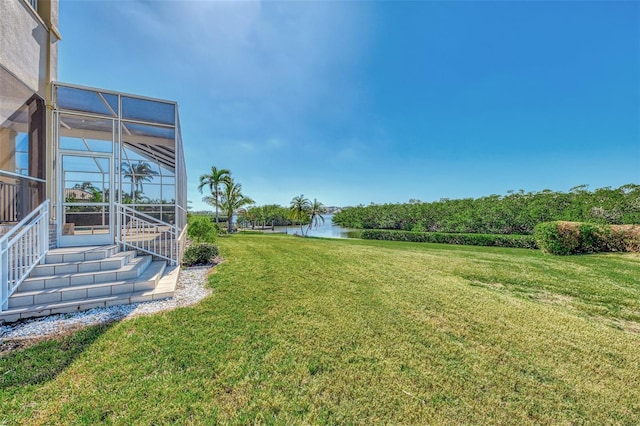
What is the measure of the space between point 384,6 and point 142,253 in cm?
1178

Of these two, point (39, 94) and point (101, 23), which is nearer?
point (39, 94)

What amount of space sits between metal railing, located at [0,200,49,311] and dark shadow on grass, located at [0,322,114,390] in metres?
1.29

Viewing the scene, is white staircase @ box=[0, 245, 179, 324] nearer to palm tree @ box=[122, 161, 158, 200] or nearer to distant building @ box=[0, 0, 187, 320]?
distant building @ box=[0, 0, 187, 320]

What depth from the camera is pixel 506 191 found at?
17438 millimetres

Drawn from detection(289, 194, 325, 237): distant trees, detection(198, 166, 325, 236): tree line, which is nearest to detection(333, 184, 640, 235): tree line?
detection(289, 194, 325, 237): distant trees

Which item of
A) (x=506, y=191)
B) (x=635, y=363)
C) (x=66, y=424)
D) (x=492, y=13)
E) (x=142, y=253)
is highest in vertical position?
(x=492, y=13)

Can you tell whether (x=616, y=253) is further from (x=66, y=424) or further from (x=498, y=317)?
(x=66, y=424)

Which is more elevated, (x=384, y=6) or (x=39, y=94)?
(x=384, y=6)

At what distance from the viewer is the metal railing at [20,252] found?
119 inches

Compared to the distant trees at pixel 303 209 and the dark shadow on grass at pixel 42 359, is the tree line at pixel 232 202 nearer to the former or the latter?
the distant trees at pixel 303 209

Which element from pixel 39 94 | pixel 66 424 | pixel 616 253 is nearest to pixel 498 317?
pixel 66 424

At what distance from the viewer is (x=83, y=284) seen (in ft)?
12.4

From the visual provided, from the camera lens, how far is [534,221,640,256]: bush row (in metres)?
9.17

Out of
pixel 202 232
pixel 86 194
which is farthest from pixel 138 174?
pixel 202 232
